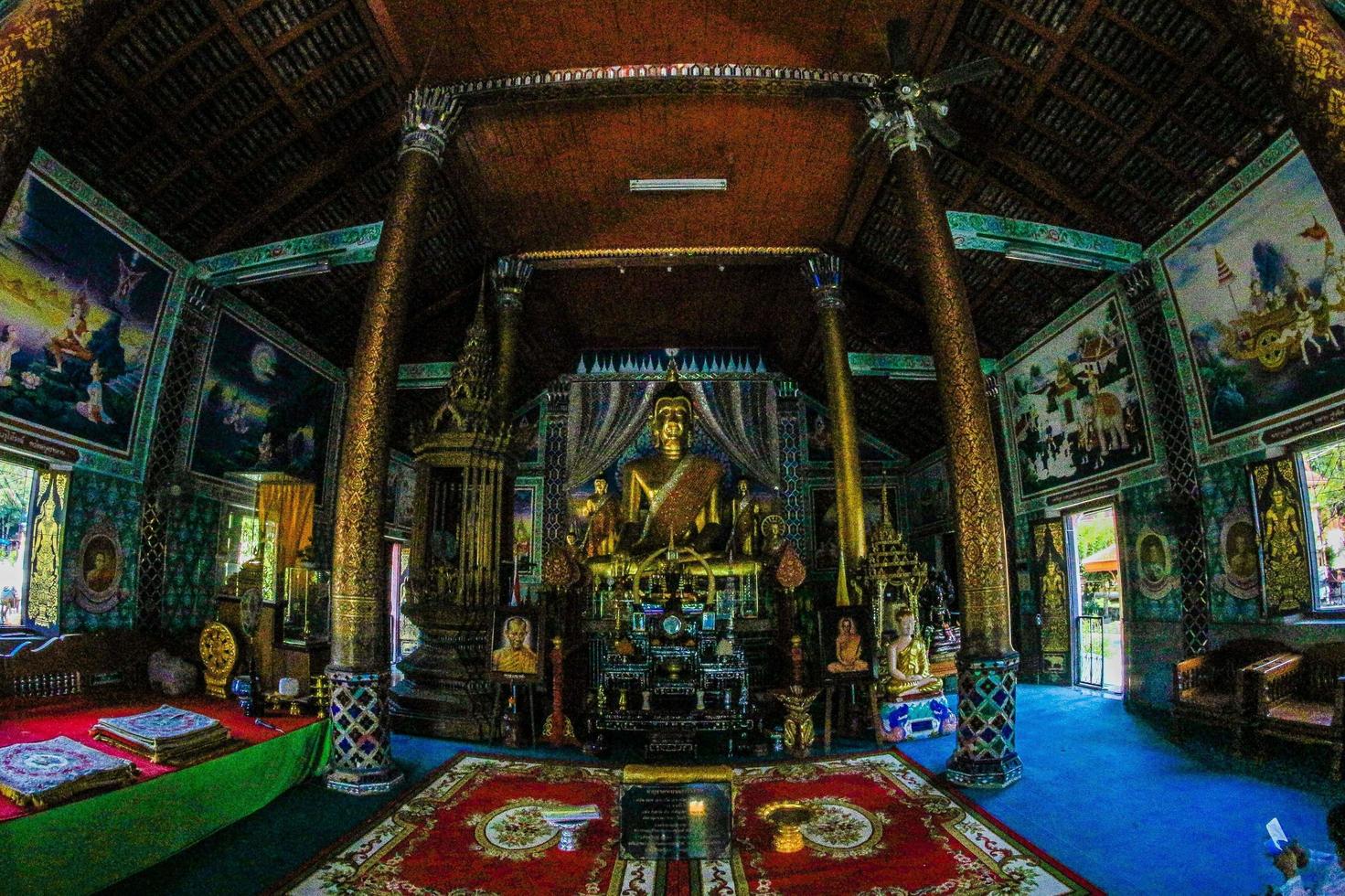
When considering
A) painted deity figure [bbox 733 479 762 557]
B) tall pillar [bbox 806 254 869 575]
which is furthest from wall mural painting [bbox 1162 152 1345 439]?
painted deity figure [bbox 733 479 762 557]

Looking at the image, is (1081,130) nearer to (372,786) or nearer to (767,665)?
(767,665)

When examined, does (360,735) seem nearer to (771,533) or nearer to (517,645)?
(517,645)

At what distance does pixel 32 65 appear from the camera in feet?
9.87

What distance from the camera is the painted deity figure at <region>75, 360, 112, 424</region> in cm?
691

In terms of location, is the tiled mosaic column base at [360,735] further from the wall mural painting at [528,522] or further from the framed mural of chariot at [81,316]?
the wall mural painting at [528,522]

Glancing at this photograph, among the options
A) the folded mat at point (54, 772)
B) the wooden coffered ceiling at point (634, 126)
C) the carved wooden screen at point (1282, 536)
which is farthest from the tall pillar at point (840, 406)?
the folded mat at point (54, 772)

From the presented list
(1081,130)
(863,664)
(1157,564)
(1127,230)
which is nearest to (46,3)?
(863,664)

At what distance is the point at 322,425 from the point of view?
11.4 m

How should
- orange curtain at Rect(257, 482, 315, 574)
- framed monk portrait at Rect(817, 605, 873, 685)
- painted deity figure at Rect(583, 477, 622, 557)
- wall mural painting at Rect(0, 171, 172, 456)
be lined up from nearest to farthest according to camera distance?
wall mural painting at Rect(0, 171, 172, 456)
framed monk portrait at Rect(817, 605, 873, 685)
orange curtain at Rect(257, 482, 315, 574)
painted deity figure at Rect(583, 477, 622, 557)

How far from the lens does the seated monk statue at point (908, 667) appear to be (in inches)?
270

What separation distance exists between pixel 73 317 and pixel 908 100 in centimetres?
839

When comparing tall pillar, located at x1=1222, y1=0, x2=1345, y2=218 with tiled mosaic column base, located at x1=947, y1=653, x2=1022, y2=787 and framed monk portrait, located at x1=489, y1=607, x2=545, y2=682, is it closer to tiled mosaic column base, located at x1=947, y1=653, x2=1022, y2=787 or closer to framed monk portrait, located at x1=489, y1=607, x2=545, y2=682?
tiled mosaic column base, located at x1=947, y1=653, x2=1022, y2=787

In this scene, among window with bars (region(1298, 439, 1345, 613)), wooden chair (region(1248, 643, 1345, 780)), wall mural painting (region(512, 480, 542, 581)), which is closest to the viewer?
wooden chair (region(1248, 643, 1345, 780))

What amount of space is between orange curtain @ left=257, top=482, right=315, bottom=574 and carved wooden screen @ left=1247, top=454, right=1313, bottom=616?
449 inches
